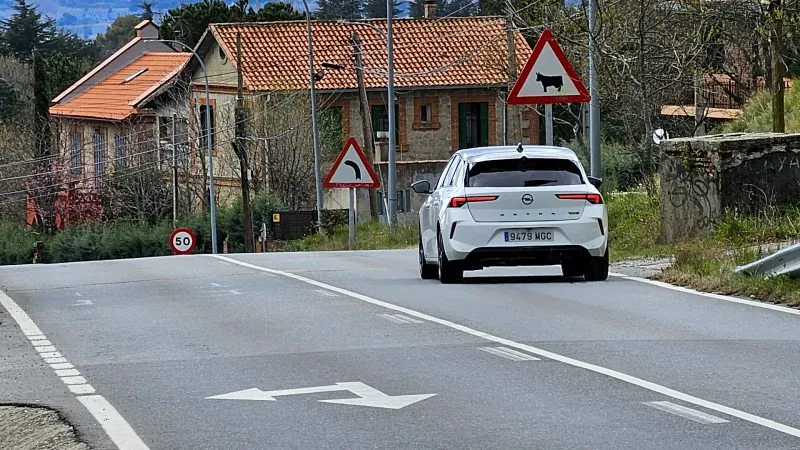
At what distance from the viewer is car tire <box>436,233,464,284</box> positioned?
18141 millimetres

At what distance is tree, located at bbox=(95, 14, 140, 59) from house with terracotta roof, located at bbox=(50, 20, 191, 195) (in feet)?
167

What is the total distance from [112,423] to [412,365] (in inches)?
108

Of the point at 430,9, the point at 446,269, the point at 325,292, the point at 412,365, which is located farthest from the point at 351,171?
the point at 430,9

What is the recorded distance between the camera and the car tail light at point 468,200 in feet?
58.2

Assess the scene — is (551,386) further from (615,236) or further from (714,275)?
(615,236)

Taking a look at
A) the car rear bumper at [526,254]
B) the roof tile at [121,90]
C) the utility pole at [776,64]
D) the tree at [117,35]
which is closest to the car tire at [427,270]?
the car rear bumper at [526,254]

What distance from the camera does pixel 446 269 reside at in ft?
59.8

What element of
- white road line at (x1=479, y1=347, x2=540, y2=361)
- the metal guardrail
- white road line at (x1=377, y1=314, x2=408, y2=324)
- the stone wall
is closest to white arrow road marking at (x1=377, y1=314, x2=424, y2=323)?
white road line at (x1=377, y1=314, x2=408, y2=324)

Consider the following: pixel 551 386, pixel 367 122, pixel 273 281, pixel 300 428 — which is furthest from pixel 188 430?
pixel 367 122

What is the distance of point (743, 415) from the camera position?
9273mm

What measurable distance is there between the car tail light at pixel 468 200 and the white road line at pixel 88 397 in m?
4.66

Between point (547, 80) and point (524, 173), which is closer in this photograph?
point (524, 173)

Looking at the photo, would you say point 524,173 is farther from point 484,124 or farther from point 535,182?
point 484,124

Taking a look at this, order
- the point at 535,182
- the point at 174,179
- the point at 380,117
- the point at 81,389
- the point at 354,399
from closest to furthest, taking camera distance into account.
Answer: the point at 354,399, the point at 81,389, the point at 535,182, the point at 174,179, the point at 380,117
